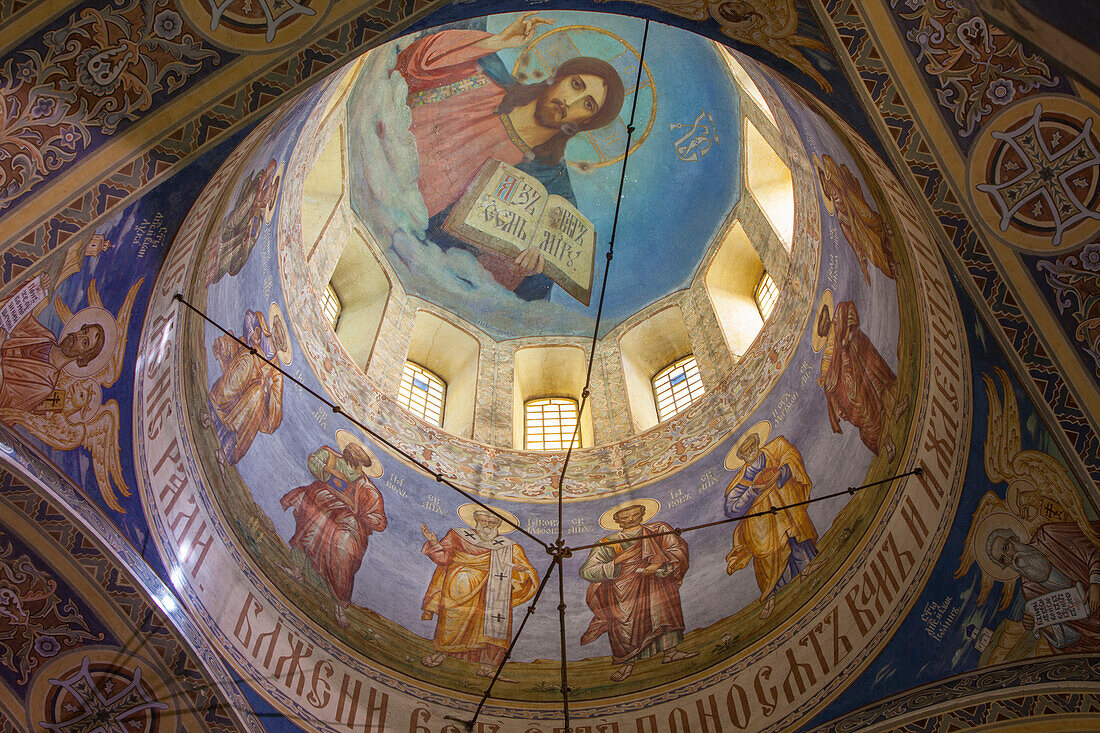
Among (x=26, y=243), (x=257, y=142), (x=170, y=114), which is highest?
(x=257, y=142)

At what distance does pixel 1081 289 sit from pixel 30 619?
783 cm

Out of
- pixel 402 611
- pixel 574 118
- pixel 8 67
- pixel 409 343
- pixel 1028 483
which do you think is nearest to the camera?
pixel 8 67

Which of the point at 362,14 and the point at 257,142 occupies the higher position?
the point at 257,142

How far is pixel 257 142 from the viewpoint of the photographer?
27.6 ft

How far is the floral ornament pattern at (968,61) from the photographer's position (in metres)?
5.84

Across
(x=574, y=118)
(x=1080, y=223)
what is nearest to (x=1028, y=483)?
(x=1080, y=223)

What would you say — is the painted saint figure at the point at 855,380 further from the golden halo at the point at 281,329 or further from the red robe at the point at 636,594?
the golden halo at the point at 281,329

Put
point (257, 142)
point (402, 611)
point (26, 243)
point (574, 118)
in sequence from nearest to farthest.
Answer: point (26, 243) < point (257, 142) < point (402, 611) < point (574, 118)

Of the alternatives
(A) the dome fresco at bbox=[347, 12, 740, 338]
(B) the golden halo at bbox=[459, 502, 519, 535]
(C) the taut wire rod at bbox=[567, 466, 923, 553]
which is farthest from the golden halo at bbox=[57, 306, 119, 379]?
(A) the dome fresco at bbox=[347, 12, 740, 338]

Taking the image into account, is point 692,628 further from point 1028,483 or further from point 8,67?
point 8,67

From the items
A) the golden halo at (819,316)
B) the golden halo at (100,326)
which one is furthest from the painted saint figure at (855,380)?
the golden halo at (100,326)

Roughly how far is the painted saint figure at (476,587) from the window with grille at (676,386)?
273 cm

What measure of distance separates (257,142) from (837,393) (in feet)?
19.6

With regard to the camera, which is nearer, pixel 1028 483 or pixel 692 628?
pixel 1028 483
